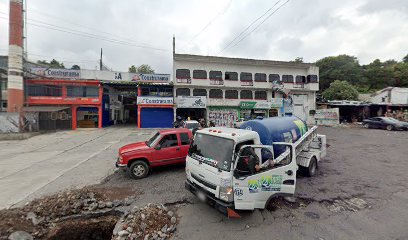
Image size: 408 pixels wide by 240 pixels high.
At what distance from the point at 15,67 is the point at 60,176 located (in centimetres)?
2183

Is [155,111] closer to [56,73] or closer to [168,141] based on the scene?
[56,73]

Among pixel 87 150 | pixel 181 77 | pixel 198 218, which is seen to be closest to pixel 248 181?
pixel 198 218

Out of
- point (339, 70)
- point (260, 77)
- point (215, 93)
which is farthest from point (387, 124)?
point (339, 70)

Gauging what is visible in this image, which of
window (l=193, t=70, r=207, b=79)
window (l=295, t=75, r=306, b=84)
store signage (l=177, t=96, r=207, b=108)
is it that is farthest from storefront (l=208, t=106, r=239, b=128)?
window (l=295, t=75, r=306, b=84)

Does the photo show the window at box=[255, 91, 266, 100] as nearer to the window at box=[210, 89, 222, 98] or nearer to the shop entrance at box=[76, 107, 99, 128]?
the window at box=[210, 89, 222, 98]

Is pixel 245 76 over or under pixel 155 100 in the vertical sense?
over

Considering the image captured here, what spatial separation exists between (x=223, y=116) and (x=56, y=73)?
76.8 ft

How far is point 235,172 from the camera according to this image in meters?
4.08

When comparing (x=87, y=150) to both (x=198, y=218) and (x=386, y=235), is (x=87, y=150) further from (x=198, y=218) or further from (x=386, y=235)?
(x=386, y=235)

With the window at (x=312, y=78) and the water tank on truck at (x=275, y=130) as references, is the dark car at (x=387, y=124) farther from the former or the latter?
the water tank on truck at (x=275, y=130)

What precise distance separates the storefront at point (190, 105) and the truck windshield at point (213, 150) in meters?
20.3

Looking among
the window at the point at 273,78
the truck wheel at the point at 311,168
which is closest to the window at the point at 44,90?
the truck wheel at the point at 311,168

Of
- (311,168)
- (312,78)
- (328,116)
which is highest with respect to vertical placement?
(312,78)

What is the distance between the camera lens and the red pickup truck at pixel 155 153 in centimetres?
714
